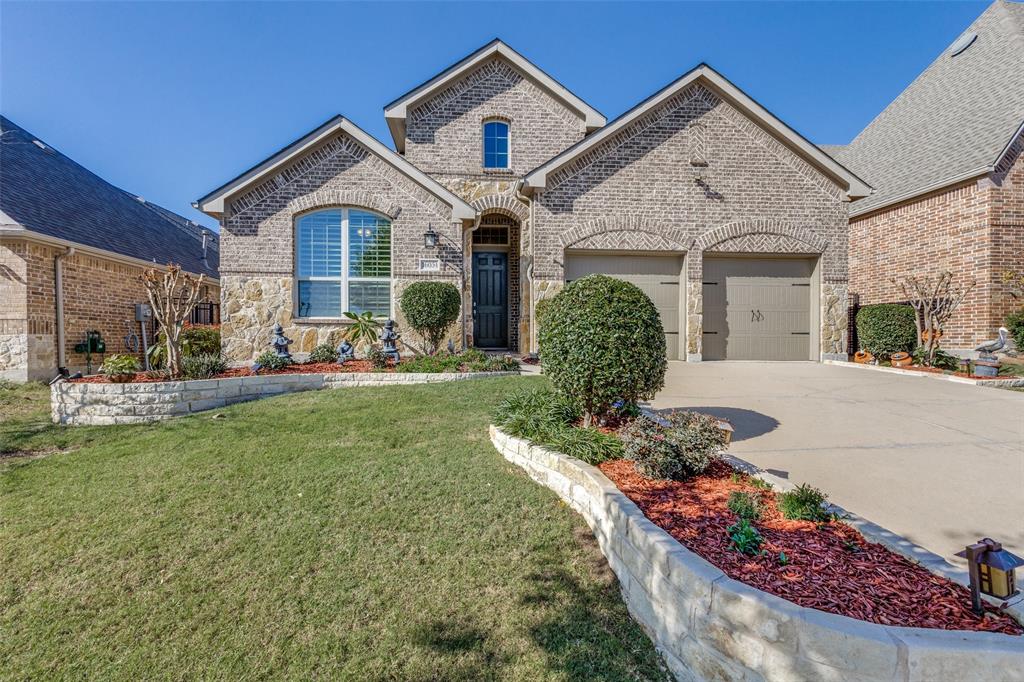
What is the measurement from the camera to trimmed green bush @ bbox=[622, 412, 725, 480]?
3.50 metres

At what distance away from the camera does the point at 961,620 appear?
6.17 feet

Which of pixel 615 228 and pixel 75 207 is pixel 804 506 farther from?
pixel 75 207

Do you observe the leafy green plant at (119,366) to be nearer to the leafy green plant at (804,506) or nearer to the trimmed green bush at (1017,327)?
the leafy green plant at (804,506)

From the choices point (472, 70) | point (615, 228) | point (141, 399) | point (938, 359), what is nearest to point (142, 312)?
point (141, 399)

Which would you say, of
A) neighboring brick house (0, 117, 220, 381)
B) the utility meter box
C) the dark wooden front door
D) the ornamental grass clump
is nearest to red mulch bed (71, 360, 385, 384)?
neighboring brick house (0, 117, 220, 381)

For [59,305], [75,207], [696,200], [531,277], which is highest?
[75,207]

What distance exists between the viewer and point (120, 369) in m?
7.34

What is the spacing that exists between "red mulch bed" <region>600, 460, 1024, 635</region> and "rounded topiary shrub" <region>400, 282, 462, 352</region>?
6879 millimetres

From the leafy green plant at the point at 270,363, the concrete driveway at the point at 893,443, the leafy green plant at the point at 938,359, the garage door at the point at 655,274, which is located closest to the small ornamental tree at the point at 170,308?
the leafy green plant at the point at 270,363

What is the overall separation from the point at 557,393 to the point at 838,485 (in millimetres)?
2533

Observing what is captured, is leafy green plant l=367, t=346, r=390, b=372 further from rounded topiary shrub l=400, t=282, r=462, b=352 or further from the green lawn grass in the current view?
the green lawn grass

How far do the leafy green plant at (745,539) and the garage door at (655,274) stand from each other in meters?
8.24

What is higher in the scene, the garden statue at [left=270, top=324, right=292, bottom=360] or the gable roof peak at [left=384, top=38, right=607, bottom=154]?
the gable roof peak at [left=384, top=38, right=607, bottom=154]

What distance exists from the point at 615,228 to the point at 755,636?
30.4ft
